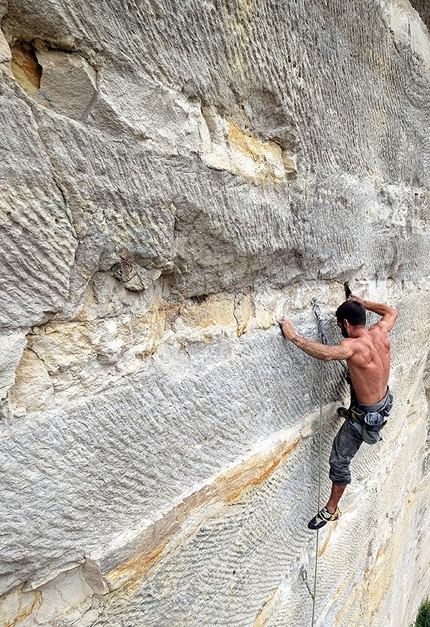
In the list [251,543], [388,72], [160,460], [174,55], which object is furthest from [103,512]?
[388,72]

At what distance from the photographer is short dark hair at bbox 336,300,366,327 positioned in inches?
52.2

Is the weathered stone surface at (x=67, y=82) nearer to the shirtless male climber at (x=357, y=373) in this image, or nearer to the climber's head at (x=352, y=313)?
the shirtless male climber at (x=357, y=373)

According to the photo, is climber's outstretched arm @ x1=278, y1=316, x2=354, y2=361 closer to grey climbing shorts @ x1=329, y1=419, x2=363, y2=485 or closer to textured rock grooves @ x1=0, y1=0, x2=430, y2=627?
textured rock grooves @ x1=0, y1=0, x2=430, y2=627

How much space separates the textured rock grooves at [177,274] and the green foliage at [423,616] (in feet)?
12.4

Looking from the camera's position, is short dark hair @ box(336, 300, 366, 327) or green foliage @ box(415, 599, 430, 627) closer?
short dark hair @ box(336, 300, 366, 327)

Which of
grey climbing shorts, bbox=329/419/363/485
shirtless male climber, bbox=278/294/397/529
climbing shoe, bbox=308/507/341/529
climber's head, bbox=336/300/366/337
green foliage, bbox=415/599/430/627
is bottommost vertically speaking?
green foliage, bbox=415/599/430/627

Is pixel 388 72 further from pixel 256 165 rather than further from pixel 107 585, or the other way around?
pixel 107 585

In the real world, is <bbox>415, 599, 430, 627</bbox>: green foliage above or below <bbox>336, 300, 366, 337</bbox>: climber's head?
below

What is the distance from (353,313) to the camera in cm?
133

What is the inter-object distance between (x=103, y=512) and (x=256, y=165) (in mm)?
845

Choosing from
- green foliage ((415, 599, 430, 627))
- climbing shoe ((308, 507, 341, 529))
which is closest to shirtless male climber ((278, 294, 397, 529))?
climbing shoe ((308, 507, 341, 529))

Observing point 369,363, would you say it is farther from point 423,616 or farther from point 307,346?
point 423,616

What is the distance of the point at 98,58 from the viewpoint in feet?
2.14

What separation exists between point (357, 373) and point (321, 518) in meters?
0.63
